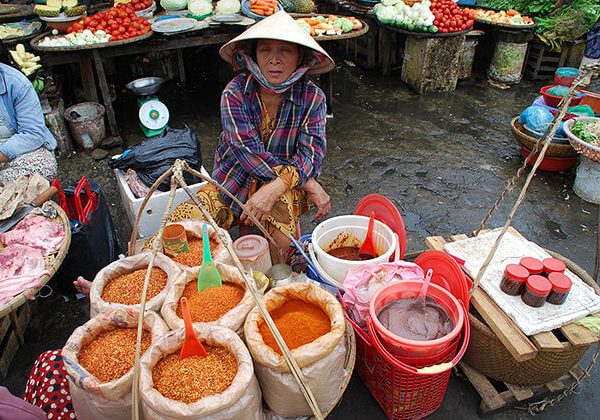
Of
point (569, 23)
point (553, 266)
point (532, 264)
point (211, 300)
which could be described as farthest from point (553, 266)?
point (569, 23)

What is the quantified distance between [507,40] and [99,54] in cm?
569

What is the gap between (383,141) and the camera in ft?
16.9

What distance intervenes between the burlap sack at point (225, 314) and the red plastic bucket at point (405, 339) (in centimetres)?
58

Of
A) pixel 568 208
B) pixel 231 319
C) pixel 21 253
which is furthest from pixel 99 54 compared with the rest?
pixel 568 208

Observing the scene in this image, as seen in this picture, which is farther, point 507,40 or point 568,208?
point 507,40

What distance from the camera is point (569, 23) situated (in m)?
6.22

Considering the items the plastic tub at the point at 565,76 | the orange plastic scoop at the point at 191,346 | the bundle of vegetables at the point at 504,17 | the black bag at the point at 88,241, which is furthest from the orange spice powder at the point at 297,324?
the bundle of vegetables at the point at 504,17

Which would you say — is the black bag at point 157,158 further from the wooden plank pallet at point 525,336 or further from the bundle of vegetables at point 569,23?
the bundle of vegetables at point 569,23

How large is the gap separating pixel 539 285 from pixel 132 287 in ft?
6.26

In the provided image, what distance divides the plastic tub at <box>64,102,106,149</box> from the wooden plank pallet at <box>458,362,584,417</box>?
14.3 ft

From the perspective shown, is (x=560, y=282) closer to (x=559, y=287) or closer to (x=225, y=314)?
(x=559, y=287)

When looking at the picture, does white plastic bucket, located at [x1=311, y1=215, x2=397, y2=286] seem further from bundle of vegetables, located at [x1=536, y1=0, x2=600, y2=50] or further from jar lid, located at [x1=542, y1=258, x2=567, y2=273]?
bundle of vegetables, located at [x1=536, y1=0, x2=600, y2=50]

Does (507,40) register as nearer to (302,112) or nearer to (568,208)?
(568,208)

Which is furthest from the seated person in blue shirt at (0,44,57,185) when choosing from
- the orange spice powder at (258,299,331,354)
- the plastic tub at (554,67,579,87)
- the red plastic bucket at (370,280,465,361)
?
the plastic tub at (554,67,579,87)
